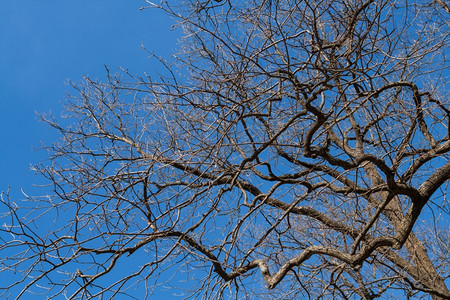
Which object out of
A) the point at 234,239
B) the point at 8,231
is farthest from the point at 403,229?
the point at 8,231

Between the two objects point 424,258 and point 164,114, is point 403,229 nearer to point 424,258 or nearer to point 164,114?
point 424,258

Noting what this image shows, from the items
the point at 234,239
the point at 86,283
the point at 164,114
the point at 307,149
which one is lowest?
the point at 86,283

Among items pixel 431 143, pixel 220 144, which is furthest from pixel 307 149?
pixel 431 143

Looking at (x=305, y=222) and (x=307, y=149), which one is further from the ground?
(x=305, y=222)

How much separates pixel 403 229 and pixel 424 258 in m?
1.16

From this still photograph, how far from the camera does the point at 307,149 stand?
4941 mm

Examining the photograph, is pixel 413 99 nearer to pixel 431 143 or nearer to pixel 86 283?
pixel 431 143

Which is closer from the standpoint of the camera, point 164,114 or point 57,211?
point 57,211

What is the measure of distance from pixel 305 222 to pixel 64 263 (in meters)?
3.88

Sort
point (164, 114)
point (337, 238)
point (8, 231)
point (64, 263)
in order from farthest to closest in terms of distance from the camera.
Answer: point (337, 238), point (164, 114), point (64, 263), point (8, 231)

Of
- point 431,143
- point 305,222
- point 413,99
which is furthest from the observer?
point 305,222

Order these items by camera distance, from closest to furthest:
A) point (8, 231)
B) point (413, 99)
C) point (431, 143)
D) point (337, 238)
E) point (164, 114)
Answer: point (8, 231) → point (164, 114) → point (413, 99) → point (431, 143) → point (337, 238)

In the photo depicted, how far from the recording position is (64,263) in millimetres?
4301

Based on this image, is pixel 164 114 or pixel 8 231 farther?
pixel 164 114
